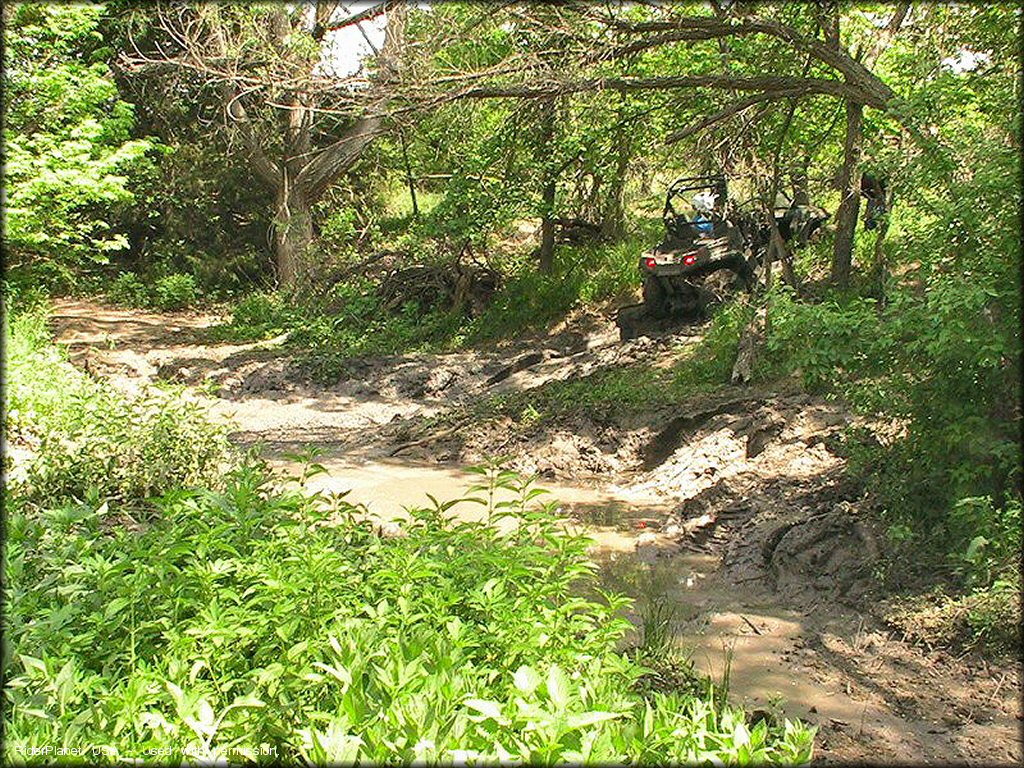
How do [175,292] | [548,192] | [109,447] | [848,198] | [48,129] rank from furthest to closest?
[175,292]
[548,192]
[48,129]
[848,198]
[109,447]

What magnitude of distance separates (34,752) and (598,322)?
44.8ft

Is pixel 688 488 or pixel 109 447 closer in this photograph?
pixel 109 447

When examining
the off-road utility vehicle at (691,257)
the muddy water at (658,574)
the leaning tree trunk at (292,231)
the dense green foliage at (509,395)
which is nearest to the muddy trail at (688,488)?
the muddy water at (658,574)

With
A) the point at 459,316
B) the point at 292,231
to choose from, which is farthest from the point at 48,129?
the point at 459,316

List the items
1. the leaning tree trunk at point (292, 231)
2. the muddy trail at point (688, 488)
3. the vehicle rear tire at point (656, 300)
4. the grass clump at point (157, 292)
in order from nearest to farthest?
the muddy trail at point (688, 488), the vehicle rear tire at point (656, 300), the leaning tree trunk at point (292, 231), the grass clump at point (157, 292)

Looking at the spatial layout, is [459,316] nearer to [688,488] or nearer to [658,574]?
[688,488]

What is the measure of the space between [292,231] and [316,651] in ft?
60.3

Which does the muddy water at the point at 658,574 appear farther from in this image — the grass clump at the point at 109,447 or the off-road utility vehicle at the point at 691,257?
the off-road utility vehicle at the point at 691,257

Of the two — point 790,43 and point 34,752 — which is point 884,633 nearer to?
point 34,752

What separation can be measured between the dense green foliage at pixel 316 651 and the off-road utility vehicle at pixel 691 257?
366 inches

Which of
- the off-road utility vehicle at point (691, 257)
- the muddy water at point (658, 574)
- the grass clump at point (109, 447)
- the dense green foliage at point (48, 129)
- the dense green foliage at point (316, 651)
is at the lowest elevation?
the muddy water at point (658, 574)

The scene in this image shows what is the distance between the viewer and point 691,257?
516 inches

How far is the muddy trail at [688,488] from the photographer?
15.6 ft

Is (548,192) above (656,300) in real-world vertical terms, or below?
above
